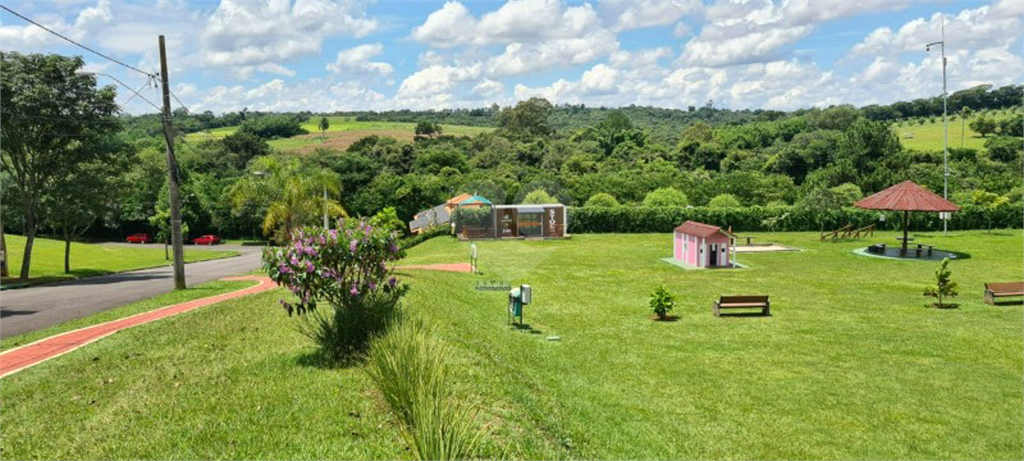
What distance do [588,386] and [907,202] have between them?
2645cm

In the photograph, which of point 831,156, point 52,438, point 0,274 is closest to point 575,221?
point 0,274

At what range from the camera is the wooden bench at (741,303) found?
678 inches

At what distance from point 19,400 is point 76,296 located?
14.0 meters

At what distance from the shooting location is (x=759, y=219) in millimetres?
46219

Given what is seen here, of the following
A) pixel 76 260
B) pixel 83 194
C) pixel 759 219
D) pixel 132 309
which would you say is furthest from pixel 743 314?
pixel 76 260

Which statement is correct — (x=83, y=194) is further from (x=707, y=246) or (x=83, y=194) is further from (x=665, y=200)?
(x=665, y=200)

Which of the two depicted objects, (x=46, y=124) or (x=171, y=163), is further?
(x=46, y=124)

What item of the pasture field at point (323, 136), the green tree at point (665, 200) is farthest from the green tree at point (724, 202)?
the pasture field at point (323, 136)

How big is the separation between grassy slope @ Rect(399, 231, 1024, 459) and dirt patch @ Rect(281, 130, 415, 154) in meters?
85.8

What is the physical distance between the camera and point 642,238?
42.2 meters

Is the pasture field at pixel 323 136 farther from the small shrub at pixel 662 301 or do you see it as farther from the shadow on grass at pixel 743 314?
the shadow on grass at pixel 743 314

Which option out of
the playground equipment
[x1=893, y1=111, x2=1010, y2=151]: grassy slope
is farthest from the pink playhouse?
[x1=893, y1=111, x2=1010, y2=151]: grassy slope

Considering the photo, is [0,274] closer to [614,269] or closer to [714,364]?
[614,269]

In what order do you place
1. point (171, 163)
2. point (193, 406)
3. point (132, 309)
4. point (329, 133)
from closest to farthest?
point (193, 406) → point (132, 309) → point (171, 163) → point (329, 133)
